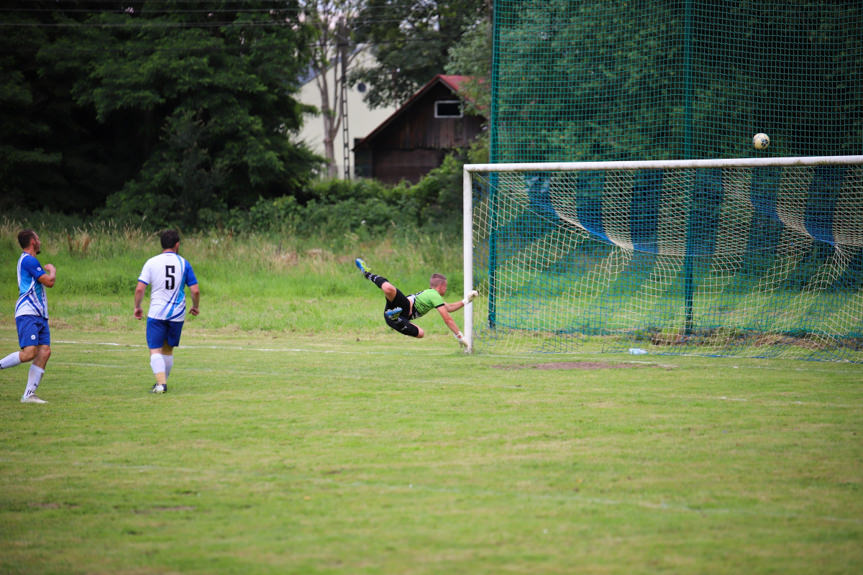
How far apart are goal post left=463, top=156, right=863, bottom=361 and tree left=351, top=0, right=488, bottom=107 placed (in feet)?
118

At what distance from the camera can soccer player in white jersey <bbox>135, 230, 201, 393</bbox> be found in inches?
385

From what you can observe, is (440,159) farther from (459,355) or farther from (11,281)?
(459,355)

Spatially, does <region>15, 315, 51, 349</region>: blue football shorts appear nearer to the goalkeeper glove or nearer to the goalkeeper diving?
the goalkeeper diving

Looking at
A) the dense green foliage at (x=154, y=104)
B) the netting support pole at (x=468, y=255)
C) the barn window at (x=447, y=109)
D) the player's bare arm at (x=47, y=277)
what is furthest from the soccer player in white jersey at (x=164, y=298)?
the barn window at (x=447, y=109)

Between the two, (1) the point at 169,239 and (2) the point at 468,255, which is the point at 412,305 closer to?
(2) the point at 468,255

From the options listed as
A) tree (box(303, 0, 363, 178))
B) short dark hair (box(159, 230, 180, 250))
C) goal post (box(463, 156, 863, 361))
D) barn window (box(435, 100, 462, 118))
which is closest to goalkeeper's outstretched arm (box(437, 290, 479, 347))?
goal post (box(463, 156, 863, 361))

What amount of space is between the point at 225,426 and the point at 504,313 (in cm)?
831

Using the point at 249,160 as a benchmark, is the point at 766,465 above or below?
below

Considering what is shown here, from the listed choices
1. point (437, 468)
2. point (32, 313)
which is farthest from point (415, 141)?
point (437, 468)

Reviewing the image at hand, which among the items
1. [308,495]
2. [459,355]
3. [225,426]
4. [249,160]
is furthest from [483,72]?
[308,495]

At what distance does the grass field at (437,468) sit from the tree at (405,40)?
42.8 meters

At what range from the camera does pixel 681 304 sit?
1565cm

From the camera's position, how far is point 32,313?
30.9ft

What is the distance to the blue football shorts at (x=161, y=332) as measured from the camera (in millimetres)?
9816
